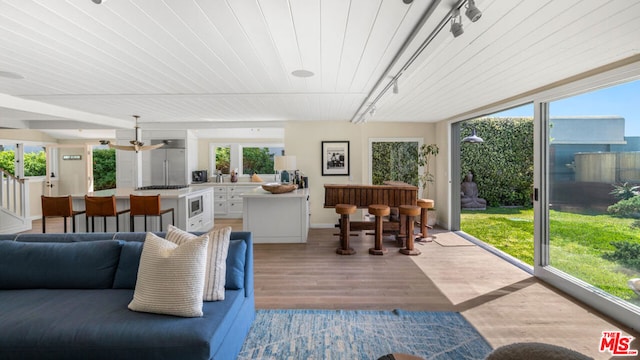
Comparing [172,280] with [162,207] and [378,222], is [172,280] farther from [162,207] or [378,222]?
[162,207]

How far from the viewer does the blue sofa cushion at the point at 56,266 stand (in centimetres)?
220

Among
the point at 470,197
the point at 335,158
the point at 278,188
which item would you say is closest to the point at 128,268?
the point at 278,188

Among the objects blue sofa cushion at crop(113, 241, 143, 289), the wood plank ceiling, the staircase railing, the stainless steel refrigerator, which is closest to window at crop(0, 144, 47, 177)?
A: the staircase railing

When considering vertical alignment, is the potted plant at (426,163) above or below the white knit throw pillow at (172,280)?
above

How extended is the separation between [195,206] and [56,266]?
3496 millimetres

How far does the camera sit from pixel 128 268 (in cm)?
224

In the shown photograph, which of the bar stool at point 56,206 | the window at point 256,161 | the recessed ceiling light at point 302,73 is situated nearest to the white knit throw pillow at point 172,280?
the recessed ceiling light at point 302,73

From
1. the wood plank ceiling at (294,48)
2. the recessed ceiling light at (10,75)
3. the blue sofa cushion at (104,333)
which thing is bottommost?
the blue sofa cushion at (104,333)

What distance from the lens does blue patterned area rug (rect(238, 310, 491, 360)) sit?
218cm

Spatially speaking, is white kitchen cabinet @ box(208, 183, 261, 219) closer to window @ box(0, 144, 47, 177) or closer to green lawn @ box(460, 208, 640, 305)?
window @ box(0, 144, 47, 177)

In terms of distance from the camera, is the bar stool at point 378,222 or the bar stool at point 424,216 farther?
the bar stool at point 424,216

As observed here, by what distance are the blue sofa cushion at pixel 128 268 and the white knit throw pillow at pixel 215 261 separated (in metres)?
0.31

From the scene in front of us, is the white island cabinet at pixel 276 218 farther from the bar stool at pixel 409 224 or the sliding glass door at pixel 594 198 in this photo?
the sliding glass door at pixel 594 198

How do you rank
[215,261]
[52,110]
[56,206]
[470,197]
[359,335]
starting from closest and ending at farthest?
[215,261], [359,335], [56,206], [52,110], [470,197]
